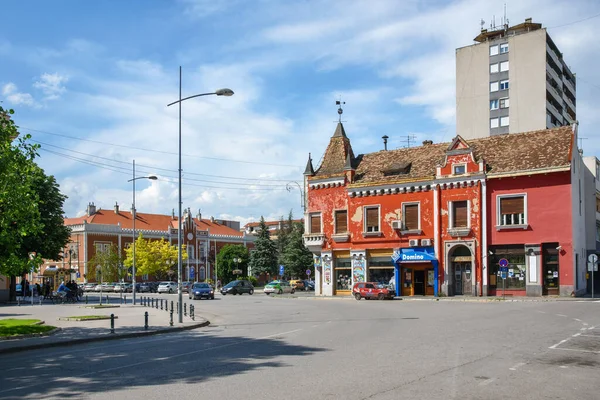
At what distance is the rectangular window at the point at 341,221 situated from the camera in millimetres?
51781

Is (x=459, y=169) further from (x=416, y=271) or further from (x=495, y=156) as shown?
(x=416, y=271)

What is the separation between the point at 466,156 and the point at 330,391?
3832 centimetres

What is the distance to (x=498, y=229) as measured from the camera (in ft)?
143

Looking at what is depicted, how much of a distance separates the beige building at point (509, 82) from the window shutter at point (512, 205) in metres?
31.5

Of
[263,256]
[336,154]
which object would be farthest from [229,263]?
[336,154]

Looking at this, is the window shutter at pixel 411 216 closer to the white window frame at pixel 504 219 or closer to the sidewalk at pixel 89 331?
the white window frame at pixel 504 219

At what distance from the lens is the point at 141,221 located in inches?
3952

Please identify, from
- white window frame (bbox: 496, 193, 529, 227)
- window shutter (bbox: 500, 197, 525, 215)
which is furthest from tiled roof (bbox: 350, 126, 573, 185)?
window shutter (bbox: 500, 197, 525, 215)

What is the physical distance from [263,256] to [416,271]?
43.5m

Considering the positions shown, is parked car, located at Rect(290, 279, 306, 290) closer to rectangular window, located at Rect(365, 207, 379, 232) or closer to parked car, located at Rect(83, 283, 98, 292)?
rectangular window, located at Rect(365, 207, 379, 232)

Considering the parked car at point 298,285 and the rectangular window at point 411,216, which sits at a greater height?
the rectangular window at point 411,216

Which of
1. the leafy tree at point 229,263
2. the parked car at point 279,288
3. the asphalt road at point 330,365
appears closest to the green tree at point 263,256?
the leafy tree at point 229,263

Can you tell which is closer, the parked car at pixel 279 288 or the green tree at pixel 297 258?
the parked car at pixel 279 288

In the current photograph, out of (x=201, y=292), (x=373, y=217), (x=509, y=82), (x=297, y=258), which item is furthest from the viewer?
(x=297, y=258)
